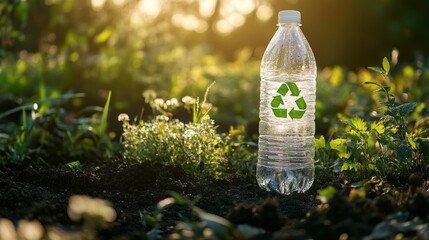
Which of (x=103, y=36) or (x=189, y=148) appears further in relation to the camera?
(x=103, y=36)

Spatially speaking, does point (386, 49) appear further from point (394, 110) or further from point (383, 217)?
point (383, 217)

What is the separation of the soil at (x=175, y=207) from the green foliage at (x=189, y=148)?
10 centimetres

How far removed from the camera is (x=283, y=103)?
155 inches

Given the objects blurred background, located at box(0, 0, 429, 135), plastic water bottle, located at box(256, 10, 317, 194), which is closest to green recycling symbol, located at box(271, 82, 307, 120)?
plastic water bottle, located at box(256, 10, 317, 194)

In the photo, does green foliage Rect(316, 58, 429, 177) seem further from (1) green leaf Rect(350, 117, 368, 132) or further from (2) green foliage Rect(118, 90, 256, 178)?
(2) green foliage Rect(118, 90, 256, 178)

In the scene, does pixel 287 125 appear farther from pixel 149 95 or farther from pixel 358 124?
pixel 149 95

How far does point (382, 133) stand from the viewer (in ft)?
13.4

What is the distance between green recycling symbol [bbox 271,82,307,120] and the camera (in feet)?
12.8

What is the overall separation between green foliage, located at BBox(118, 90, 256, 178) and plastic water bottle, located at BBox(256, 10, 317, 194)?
10.5 inches

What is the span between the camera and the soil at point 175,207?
2795 mm

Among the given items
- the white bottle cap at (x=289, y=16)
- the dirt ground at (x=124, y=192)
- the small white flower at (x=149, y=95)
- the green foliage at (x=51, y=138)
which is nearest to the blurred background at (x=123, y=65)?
the green foliage at (x=51, y=138)

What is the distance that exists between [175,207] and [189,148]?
2.51ft

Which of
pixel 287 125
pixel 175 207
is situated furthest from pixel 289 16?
pixel 175 207

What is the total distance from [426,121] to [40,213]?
3.82 meters
